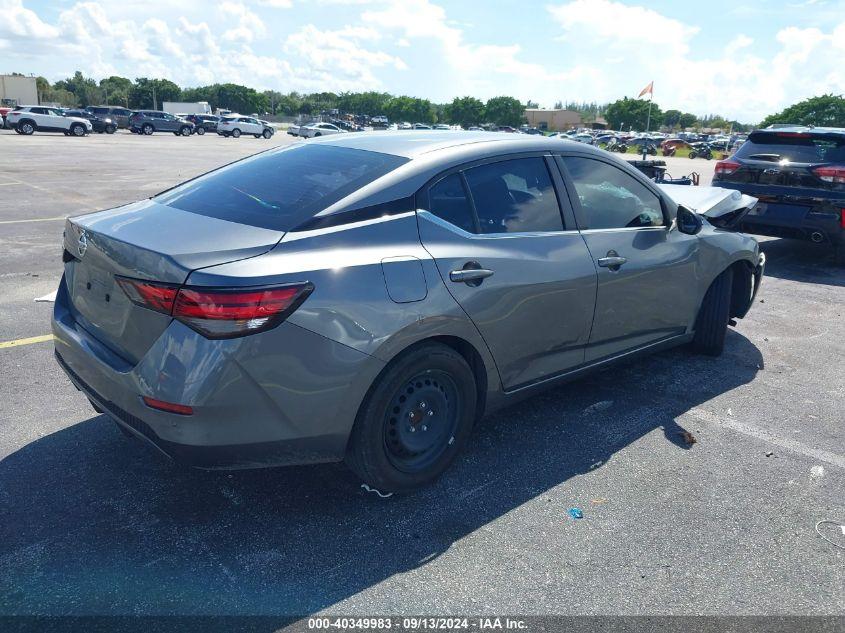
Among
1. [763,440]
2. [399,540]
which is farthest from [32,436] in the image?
[763,440]

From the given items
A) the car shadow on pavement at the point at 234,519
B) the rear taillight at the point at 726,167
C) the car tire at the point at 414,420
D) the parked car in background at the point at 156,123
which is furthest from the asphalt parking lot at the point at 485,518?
the parked car in background at the point at 156,123

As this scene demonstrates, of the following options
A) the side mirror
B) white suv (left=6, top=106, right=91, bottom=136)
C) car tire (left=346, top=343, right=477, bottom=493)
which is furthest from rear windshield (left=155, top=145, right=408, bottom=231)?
white suv (left=6, top=106, right=91, bottom=136)

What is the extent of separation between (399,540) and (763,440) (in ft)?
7.74

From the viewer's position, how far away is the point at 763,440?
3.96 meters

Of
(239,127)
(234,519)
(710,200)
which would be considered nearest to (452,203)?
(234,519)

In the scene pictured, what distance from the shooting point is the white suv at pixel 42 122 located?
1486 inches

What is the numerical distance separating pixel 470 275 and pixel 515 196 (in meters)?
0.67

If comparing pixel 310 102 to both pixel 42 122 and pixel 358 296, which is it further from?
pixel 358 296

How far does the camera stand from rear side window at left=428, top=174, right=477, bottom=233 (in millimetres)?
3217

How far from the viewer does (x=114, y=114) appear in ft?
162

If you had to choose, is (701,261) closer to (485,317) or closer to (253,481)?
(485,317)

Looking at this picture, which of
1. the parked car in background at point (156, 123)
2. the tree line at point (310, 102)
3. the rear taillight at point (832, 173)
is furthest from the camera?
the tree line at point (310, 102)

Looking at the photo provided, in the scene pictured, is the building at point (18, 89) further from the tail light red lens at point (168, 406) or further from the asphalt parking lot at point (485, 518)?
the tail light red lens at point (168, 406)

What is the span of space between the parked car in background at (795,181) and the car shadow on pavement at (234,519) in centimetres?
557
